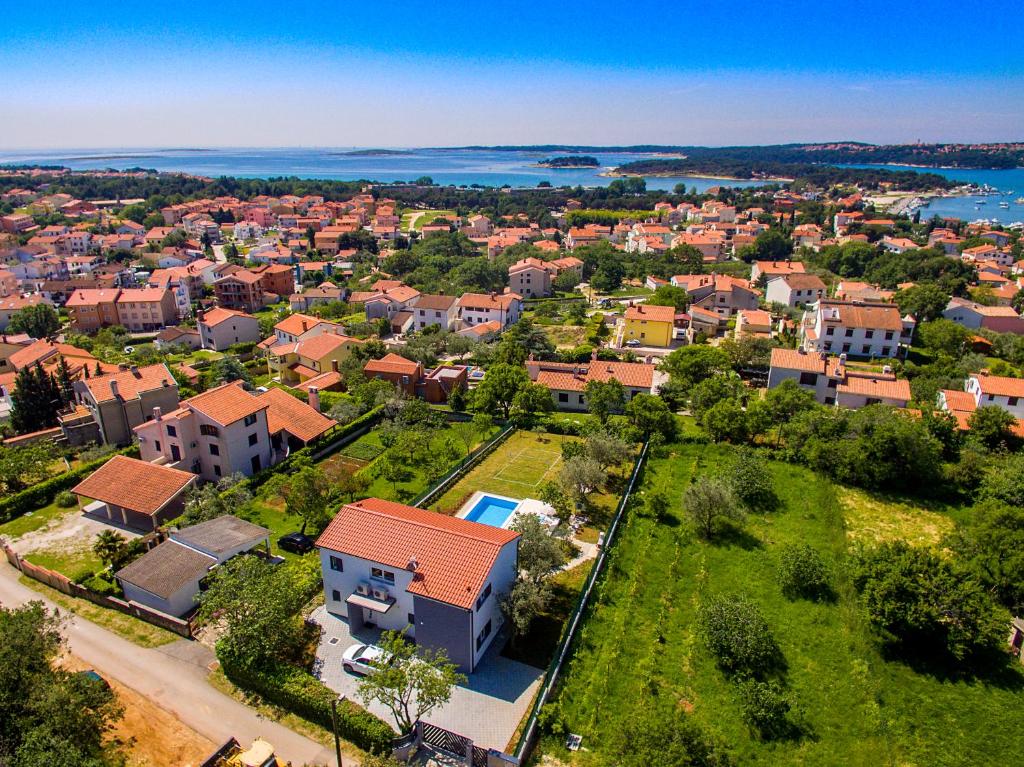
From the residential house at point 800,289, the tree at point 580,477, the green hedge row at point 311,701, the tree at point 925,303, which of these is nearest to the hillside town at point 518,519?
the green hedge row at point 311,701

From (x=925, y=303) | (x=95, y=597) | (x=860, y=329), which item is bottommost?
(x=95, y=597)

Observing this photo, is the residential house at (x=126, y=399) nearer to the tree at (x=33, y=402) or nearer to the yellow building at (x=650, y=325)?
the tree at (x=33, y=402)

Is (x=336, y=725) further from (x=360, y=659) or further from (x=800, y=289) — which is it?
(x=800, y=289)

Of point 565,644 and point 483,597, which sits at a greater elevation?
point 483,597

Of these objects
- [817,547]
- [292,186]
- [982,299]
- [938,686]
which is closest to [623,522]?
[817,547]

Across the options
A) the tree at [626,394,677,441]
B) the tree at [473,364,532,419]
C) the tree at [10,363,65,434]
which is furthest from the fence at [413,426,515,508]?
the tree at [10,363,65,434]

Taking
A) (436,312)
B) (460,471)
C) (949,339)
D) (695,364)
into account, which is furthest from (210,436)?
(949,339)

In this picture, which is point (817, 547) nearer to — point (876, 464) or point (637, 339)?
point (876, 464)
